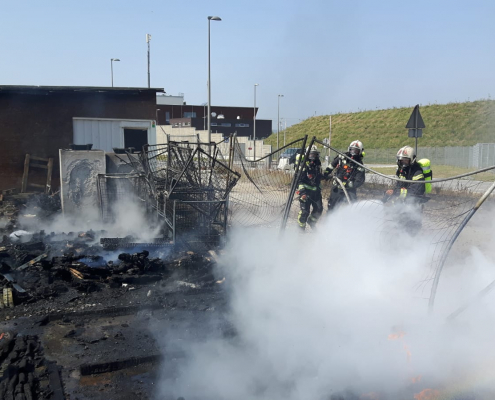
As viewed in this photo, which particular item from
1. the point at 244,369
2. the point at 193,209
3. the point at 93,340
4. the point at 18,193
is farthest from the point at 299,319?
the point at 18,193

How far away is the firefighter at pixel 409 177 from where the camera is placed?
6.35 metres

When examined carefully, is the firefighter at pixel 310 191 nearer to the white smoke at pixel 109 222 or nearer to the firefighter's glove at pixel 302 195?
the firefighter's glove at pixel 302 195

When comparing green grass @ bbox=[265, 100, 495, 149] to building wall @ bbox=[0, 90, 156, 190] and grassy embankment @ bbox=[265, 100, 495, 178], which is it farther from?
building wall @ bbox=[0, 90, 156, 190]

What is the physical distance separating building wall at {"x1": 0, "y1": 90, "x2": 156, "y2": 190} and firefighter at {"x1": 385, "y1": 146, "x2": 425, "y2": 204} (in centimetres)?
1058

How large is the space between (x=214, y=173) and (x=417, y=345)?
5009 mm

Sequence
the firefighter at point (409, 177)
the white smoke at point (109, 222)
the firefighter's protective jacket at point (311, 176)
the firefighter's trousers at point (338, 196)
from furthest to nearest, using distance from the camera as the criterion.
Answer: the white smoke at point (109, 222) → the firefighter's protective jacket at point (311, 176) → the firefighter's trousers at point (338, 196) → the firefighter at point (409, 177)

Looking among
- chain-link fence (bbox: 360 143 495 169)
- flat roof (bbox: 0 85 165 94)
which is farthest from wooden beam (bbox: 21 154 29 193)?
chain-link fence (bbox: 360 143 495 169)

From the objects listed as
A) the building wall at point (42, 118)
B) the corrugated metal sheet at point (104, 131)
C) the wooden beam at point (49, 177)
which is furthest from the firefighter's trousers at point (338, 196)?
the wooden beam at point (49, 177)

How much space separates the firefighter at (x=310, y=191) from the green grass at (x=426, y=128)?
3831 cm

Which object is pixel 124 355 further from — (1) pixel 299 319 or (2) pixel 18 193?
(2) pixel 18 193

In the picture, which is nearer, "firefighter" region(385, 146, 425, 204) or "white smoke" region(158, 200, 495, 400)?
"white smoke" region(158, 200, 495, 400)

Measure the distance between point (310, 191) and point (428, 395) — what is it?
531 cm

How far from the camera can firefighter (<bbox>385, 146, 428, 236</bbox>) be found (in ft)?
18.5

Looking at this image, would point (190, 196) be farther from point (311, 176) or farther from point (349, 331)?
point (349, 331)
